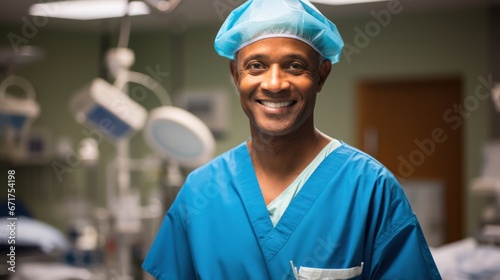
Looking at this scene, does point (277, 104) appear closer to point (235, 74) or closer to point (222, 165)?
point (235, 74)

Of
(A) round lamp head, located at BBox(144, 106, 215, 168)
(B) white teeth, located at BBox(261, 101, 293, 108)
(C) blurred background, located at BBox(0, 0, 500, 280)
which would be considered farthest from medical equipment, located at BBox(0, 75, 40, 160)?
(B) white teeth, located at BBox(261, 101, 293, 108)

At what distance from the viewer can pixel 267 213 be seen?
4.01ft

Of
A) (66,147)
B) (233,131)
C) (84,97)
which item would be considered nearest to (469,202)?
(233,131)

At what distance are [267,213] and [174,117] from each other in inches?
43.6

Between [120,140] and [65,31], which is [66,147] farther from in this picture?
[120,140]

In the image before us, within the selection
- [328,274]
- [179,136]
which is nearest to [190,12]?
[179,136]

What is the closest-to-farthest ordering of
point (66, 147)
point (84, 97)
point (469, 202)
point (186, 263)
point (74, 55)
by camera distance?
point (186, 263) < point (84, 97) < point (66, 147) < point (74, 55) < point (469, 202)

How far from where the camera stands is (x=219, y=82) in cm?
512

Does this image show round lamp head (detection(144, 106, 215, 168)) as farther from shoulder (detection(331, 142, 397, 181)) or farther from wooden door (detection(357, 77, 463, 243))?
wooden door (detection(357, 77, 463, 243))

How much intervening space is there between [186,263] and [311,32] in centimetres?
53

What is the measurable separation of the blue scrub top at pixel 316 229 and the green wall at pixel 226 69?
2.14m

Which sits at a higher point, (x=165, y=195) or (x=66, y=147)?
(x=66, y=147)

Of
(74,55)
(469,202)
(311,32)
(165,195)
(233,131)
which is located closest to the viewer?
(311,32)

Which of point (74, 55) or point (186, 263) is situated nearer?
point (186, 263)
